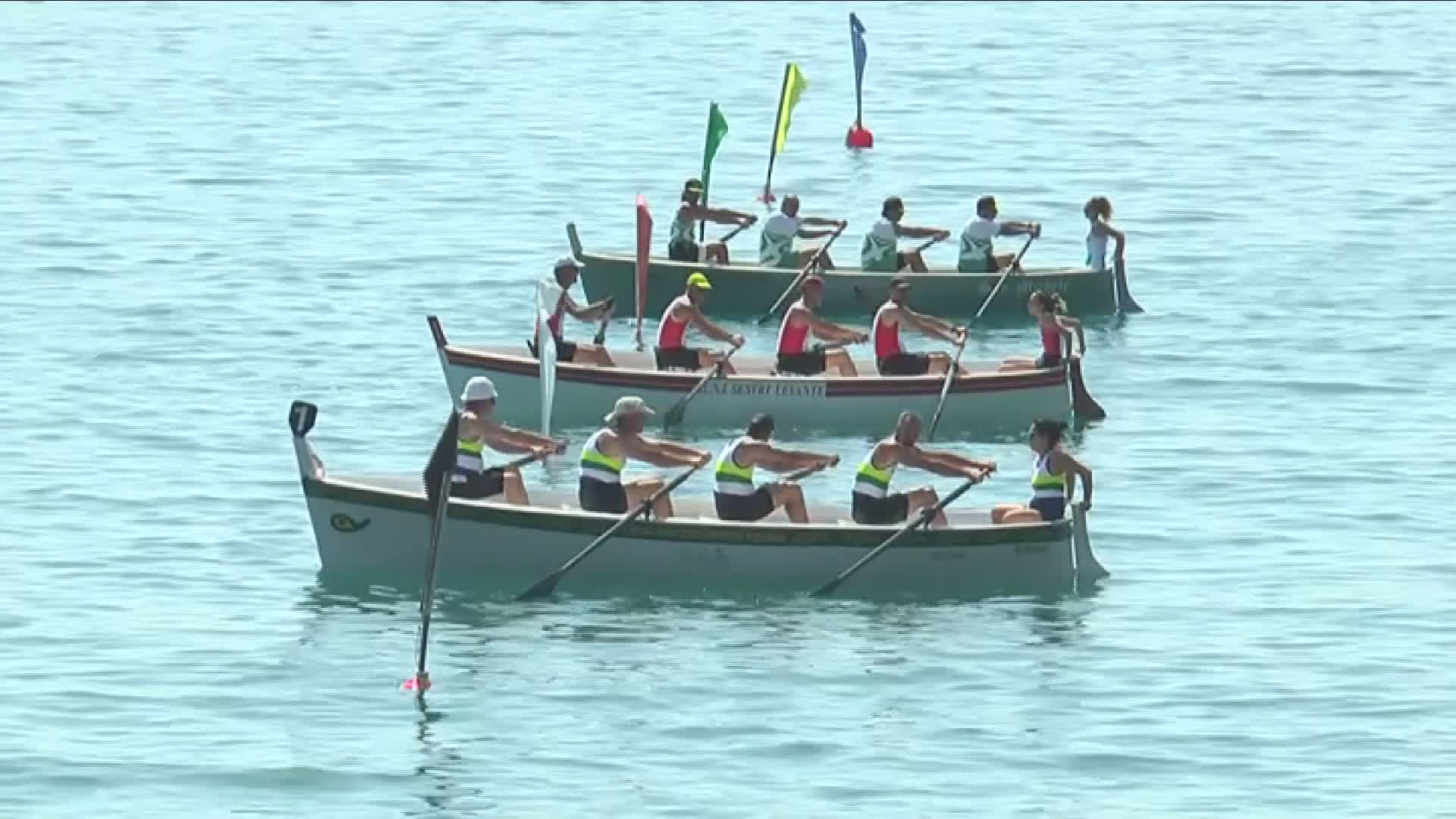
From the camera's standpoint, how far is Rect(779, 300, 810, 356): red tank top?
170ft

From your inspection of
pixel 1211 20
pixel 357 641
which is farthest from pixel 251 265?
pixel 1211 20

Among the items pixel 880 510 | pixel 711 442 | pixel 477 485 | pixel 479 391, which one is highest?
pixel 479 391

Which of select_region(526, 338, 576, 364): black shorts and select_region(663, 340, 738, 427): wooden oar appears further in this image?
select_region(526, 338, 576, 364): black shorts

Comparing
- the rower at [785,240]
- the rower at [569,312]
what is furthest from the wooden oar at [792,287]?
the rower at [569,312]

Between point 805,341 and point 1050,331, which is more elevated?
point 1050,331

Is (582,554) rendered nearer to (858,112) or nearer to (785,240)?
(785,240)

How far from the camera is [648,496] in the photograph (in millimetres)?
41438

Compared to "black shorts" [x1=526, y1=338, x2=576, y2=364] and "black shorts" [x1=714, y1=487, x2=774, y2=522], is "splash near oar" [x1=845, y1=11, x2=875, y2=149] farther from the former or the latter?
"black shorts" [x1=714, y1=487, x2=774, y2=522]

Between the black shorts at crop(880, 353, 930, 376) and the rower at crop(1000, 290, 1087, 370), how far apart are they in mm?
1183

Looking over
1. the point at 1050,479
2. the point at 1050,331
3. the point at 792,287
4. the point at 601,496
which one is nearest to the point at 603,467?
the point at 601,496

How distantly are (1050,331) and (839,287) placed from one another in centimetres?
833

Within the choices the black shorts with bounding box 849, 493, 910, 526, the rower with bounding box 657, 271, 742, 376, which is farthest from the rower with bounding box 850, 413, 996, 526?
the rower with bounding box 657, 271, 742, 376

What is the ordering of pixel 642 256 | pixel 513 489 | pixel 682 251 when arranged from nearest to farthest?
pixel 513 489 < pixel 642 256 < pixel 682 251

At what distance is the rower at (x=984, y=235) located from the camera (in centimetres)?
6059
